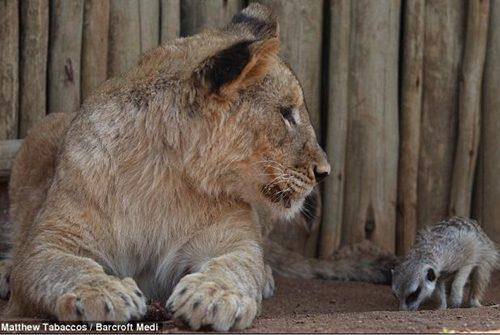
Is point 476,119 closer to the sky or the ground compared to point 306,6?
closer to the ground

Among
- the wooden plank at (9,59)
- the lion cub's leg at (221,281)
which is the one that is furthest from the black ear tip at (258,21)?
the wooden plank at (9,59)

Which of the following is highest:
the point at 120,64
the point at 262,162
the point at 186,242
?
the point at 120,64

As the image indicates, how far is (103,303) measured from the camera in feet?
18.1

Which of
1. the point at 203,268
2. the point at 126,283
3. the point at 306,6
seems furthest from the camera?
the point at 306,6

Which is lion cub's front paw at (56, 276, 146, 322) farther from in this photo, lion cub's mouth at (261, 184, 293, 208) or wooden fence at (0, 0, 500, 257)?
wooden fence at (0, 0, 500, 257)

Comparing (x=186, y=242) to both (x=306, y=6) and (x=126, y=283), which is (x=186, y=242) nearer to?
(x=126, y=283)

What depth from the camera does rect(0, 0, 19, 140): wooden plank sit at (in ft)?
27.2

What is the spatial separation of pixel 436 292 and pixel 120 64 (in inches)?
110

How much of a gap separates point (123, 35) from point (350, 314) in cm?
306

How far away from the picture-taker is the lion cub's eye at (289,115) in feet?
21.8

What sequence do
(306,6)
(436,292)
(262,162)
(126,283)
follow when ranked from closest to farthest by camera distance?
(126,283), (262,162), (436,292), (306,6)

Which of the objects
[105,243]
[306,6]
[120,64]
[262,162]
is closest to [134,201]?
[105,243]

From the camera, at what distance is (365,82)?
888 cm

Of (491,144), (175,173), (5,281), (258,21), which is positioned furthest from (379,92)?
(5,281)
